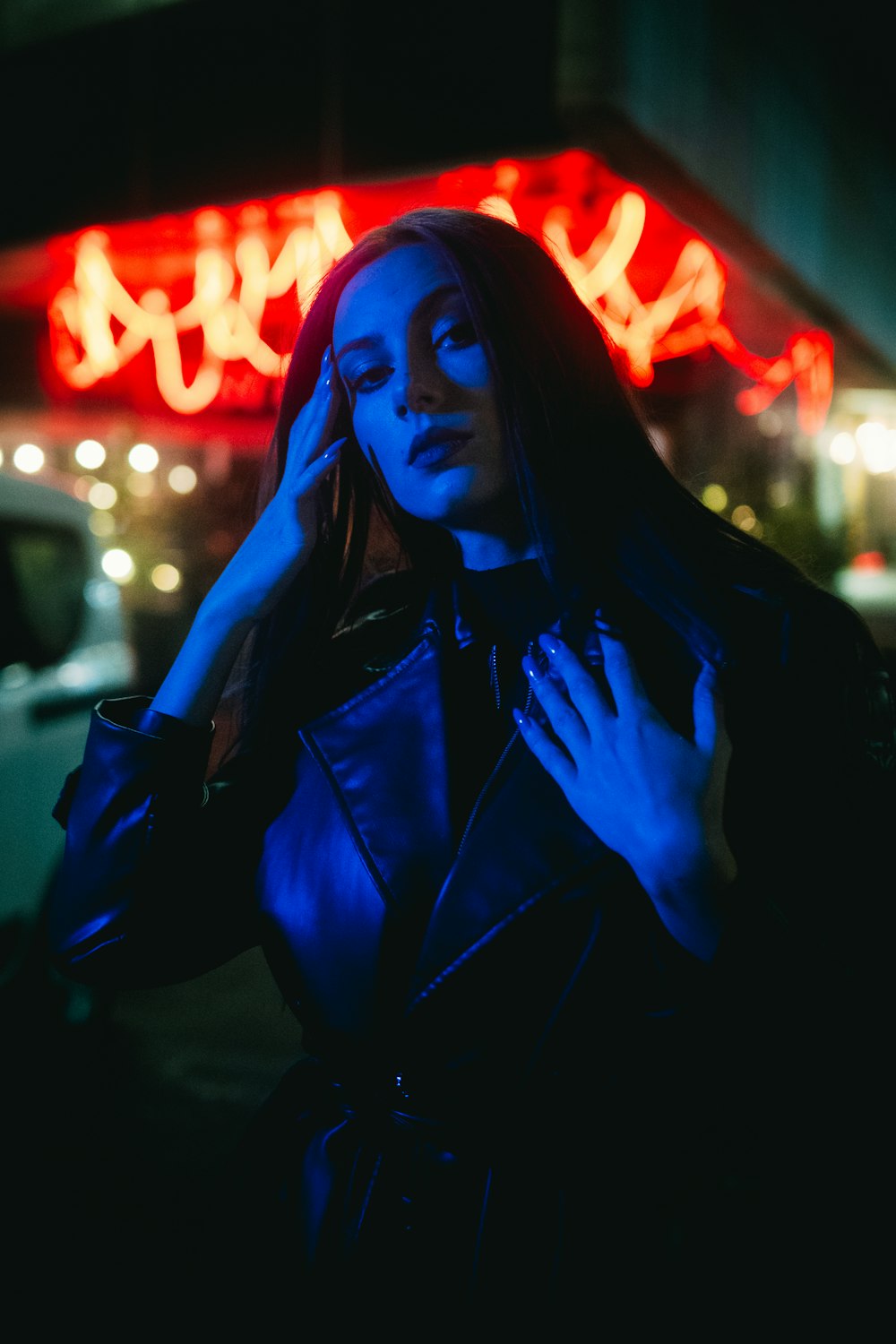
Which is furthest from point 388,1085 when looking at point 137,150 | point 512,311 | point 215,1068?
point 137,150

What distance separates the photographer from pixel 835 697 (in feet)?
3.44

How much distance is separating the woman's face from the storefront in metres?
3.27

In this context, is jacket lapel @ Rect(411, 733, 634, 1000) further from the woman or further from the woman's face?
the woman's face

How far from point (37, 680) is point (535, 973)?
3.06 metres

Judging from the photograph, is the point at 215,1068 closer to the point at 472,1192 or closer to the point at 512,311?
the point at 472,1192

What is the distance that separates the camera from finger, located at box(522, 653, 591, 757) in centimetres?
102

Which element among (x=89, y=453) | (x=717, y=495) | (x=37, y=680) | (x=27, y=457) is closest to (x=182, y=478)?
(x=89, y=453)

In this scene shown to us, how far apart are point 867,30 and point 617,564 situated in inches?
579

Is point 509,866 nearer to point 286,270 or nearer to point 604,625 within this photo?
point 604,625

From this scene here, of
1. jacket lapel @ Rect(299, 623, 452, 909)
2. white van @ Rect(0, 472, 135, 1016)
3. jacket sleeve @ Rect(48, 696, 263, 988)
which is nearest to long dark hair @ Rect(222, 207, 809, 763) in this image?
jacket lapel @ Rect(299, 623, 452, 909)

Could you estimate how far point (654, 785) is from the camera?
37.2 inches

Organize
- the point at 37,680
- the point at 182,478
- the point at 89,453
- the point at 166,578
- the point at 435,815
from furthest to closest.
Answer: the point at 182,478 < the point at 89,453 < the point at 166,578 < the point at 37,680 < the point at 435,815

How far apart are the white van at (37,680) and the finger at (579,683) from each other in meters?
2.80

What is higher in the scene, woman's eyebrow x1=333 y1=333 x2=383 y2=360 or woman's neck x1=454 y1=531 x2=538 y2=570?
woman's eyebrow x1=333 y1=333 x2=383 y2=360
